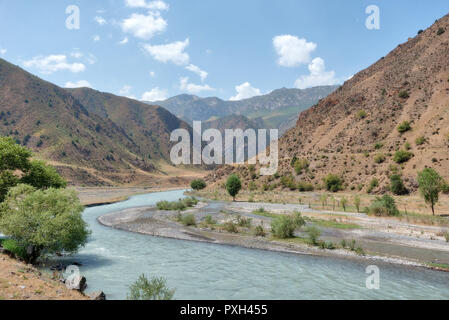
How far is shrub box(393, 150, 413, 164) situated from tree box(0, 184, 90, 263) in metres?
67.1

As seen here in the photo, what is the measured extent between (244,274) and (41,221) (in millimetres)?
14914

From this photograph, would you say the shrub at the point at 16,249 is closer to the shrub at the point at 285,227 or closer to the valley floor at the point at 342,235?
the valley floor at the point at 342,235

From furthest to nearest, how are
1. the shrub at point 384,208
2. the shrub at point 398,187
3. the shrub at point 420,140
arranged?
the shrub at point 420,140 < the shrub at point 398,187 < the shrub at point 384,208

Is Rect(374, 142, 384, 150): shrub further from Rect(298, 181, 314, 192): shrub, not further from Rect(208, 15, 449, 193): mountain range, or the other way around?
Rect(298, 181, 314, 192): shrub

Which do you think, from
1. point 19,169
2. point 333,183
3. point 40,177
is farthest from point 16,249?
point 333,183

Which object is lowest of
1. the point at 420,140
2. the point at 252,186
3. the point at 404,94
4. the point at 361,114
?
the point at 252,186

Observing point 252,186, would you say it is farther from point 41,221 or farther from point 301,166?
point 41,221

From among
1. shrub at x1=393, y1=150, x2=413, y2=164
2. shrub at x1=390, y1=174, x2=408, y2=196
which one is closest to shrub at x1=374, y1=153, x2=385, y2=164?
shrub at x1=393, y1=150, x2=413, y2=164

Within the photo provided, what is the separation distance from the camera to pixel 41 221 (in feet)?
65.3

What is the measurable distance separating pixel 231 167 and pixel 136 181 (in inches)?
2520

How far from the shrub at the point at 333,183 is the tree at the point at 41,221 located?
205 feet

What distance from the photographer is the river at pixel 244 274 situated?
16.6 metres

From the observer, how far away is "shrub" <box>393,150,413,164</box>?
64.1 metres

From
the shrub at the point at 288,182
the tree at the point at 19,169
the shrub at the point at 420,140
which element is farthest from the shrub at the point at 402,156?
the tree at the point at 19,169
